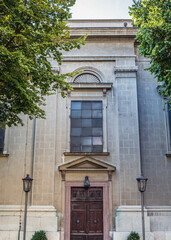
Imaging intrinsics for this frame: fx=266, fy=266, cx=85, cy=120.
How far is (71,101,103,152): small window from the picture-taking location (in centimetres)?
1455

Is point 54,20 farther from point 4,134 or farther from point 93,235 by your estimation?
point 93,235

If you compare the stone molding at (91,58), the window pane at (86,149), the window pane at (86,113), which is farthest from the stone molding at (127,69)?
the window pane at (86,149)

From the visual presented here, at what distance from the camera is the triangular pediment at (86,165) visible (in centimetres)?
1394

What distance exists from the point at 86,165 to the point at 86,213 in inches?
95.1

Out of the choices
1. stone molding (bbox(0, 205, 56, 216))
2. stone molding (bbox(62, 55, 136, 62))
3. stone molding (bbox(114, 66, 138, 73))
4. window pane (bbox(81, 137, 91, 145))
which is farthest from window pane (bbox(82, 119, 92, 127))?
stone molding (bbox(0, 205, 56, 216))

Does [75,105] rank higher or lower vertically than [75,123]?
higher

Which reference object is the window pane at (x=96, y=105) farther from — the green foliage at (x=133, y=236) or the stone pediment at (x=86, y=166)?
the green foliage at (x=133, y=236)

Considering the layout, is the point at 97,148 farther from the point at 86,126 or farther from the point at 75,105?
the point at 75,105

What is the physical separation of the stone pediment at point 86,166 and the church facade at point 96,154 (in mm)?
41

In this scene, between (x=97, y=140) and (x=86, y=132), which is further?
(x=86, y=132)

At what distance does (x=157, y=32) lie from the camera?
10.8m

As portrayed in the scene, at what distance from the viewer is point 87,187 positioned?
543 inches

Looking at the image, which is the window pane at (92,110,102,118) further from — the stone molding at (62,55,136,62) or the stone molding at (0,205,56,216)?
the stone molding at (0,205,56,216)

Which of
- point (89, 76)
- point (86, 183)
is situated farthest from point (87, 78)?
point (86, 183)
